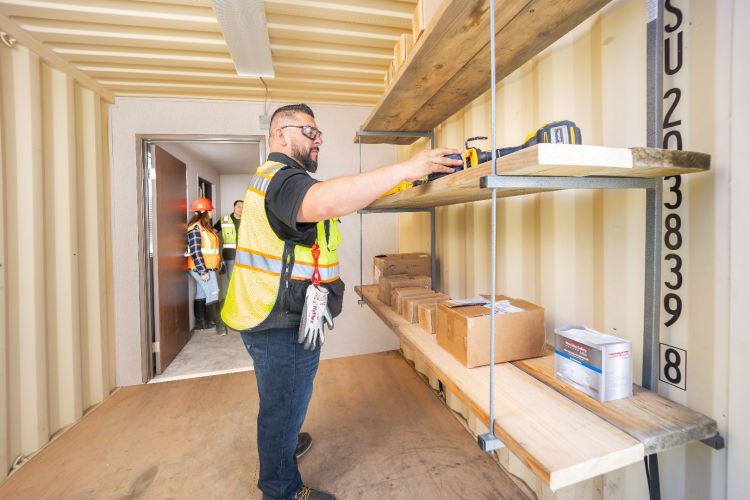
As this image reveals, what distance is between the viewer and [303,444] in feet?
6.81

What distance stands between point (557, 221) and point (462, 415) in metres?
1.59

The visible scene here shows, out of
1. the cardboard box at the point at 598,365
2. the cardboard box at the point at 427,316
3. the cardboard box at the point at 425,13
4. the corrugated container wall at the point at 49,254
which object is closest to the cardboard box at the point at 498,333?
the cardboard box at the point at 598,365

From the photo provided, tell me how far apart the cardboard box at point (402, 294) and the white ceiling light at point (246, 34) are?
1.70 m

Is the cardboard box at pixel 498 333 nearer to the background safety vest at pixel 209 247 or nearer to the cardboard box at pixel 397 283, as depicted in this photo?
the cardboard box at pixel 397 283

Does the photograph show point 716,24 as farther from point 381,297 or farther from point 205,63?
point 205,63

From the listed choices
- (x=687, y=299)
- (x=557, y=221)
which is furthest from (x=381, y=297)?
(x=687, y=299)

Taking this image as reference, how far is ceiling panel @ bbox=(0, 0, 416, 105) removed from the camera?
1.89 m

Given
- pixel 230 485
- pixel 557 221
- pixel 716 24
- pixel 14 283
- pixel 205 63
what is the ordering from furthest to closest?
pixel 205 63 < pixel 14 283 < pixel 230 485 < pixel 557 221 < pixel 716 24

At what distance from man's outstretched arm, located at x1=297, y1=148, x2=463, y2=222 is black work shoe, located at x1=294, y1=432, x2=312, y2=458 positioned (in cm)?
161

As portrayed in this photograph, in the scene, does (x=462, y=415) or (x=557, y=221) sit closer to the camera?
(x=557, y=221)

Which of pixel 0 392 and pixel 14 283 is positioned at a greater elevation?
pixel 14 283

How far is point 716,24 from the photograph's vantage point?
0.85 meters

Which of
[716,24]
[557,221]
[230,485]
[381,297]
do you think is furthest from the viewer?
[381,297]

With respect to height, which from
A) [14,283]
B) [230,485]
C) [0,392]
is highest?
[14,283]
